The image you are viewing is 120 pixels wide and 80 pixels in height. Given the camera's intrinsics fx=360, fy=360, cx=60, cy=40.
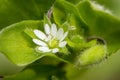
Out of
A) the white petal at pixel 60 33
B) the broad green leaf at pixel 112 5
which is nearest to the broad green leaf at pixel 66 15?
the white petal at pixel 60 33

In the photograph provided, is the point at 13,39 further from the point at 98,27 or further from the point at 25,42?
the point at 98,27

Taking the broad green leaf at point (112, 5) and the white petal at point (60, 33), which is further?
the broad green leaf at point (112, 5)

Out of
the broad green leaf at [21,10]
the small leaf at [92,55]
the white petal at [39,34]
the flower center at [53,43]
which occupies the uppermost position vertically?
the broad green leaf at [21,10]

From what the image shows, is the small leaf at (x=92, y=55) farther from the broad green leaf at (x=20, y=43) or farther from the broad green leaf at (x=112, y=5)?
the broad green leaf at (x=112, y=5)

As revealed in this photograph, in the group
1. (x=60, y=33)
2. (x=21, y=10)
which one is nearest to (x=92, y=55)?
(x=60, y=33)

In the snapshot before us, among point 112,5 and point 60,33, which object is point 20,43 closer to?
point 60,33
